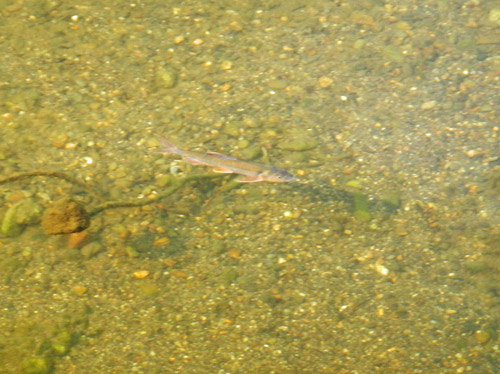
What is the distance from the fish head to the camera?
16.6 ft

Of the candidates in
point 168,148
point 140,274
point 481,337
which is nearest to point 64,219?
point 140,274

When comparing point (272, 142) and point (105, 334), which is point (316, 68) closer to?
point (272, 142)

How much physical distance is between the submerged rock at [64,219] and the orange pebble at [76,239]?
1.6 inches

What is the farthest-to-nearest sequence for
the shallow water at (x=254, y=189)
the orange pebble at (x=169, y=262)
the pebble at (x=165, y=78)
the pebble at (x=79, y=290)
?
the pebble at (x=165, y=78) < the orange pebble at (x=169, y=262) < the pebble at (x=79, y=290) < the shallow water at (x=254, y=189)

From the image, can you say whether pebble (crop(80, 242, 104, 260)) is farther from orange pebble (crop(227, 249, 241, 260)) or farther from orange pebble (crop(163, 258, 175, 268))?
orange pebble (crop(227, 249, 241, 260))

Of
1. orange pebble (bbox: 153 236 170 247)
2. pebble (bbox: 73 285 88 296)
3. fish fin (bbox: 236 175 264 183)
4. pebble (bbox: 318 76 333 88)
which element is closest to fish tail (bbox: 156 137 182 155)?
Answer: fish fin (bbox: 236 175 264 183)

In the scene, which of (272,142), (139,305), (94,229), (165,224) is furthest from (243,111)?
(139,305)

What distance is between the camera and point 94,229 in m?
4.97

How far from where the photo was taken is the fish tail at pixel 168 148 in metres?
5.33

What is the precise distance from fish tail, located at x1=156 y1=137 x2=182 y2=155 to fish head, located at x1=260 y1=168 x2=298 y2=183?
846 mm

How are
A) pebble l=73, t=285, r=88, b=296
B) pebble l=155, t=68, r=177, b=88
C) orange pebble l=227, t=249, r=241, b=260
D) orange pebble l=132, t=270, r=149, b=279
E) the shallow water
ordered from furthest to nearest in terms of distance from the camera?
pebble l=155, t=68, r=177, b=88
orange pebble l=227, t=249, r=241, b=260
orange pebble l=132, t=270, r=149, b=279
pebble l=73, t=285, r=88, b=296
the shallow water

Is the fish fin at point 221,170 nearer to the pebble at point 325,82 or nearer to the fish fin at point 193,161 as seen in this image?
the fish fin at point 193,161

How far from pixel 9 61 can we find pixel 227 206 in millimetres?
3257

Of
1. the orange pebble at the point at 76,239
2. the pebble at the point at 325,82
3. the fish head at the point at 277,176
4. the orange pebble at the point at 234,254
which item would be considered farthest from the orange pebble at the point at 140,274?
the pebble at the point at 325,82
